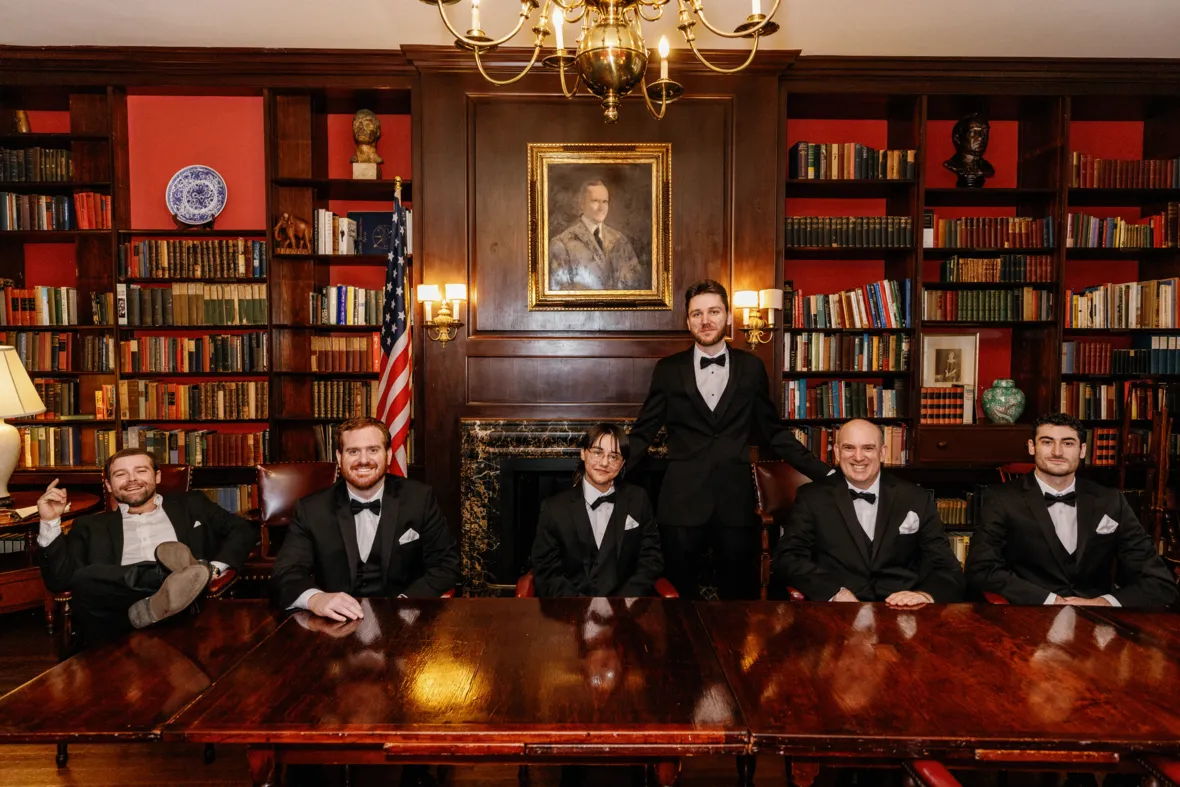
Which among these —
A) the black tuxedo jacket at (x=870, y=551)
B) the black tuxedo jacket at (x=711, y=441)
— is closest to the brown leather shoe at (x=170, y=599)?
the black tuxedo jacket at (x=711, y=441)

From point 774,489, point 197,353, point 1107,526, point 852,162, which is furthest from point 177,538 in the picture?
point 852,162

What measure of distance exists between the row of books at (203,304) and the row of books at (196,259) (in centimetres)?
8

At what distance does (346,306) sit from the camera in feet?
14.6

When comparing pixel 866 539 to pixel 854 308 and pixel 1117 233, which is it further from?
pixel 1117 233

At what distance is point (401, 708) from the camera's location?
136 cm

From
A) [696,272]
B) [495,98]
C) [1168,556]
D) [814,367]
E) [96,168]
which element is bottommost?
[1168,556]

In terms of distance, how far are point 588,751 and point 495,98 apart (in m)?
3.85

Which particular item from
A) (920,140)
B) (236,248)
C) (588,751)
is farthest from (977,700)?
(236,248)

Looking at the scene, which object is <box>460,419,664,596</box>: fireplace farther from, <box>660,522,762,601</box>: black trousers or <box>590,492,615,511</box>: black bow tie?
<box>590,492,615,511</box>: black bow tie

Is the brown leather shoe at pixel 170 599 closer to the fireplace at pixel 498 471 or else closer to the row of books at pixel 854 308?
the fireplace at pixel 498 471

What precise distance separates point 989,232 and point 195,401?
201 inches

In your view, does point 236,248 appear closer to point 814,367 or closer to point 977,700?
point 814,367

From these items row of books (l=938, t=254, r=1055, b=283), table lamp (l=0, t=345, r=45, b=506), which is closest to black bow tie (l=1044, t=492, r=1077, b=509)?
row of books (l=938, t=254, r=1055, b=283)

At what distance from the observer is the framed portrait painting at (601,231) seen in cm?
425
